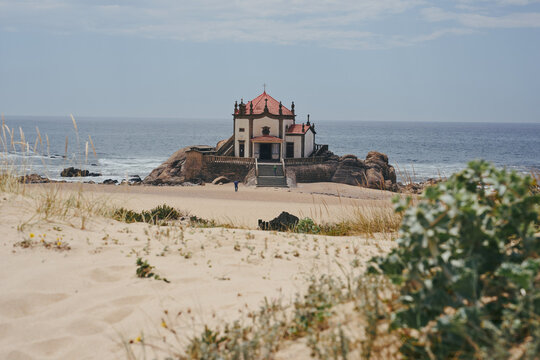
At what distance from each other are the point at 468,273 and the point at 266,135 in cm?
4156

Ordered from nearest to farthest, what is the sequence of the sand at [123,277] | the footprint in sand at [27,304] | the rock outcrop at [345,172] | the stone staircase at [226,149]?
the sand at [123,277] → the footprint in sand at [27,304] → the rock outcrop at [345,172] → the stone staircase at [226,149]

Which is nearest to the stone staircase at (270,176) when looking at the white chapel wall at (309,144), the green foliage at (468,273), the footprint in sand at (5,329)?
the white chapel wall at (309,144)

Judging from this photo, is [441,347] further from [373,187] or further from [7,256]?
[373,187]

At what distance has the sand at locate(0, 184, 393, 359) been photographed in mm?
3846

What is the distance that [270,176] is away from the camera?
38.9 meters

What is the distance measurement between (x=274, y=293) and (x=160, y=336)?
114 centimetres

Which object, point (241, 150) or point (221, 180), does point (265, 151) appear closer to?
point (241, 150)

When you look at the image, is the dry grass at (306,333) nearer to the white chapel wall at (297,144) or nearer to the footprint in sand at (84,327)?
the footprint in sand at (84,327)

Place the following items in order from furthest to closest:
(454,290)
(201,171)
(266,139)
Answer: (266,139) → (201,171) → (454,290)

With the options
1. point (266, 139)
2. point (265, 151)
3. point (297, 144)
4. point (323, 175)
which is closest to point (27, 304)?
point (266, 139)

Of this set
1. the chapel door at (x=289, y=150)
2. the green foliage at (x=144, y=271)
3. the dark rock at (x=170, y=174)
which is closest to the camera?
the green foliage at (x=144, y=271)

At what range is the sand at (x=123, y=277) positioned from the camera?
Result: 3846 millimetres

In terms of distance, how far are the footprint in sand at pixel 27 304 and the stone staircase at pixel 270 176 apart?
32.7 metres

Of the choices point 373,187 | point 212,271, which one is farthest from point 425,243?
point 373,187
